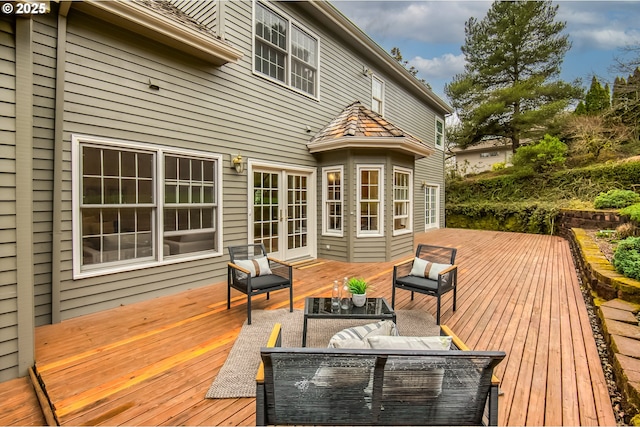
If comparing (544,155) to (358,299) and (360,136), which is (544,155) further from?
(358,299)

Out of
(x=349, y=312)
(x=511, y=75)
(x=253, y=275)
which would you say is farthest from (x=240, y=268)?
(x=511, y=75)

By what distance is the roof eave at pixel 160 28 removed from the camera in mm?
3512

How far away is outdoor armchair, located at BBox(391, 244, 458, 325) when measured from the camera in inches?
140

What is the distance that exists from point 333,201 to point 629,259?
4.97m

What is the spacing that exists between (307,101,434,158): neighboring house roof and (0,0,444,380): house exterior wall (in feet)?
0.96

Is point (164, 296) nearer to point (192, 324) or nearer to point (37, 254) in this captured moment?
point (192, 324)

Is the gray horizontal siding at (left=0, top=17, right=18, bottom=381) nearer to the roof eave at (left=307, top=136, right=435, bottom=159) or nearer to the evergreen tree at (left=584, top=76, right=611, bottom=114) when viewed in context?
the roof eave at (left=307, top=136, right=435, bottom=159)

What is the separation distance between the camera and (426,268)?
392cm

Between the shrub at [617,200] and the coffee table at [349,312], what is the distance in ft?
35.5

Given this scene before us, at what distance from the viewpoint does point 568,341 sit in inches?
119

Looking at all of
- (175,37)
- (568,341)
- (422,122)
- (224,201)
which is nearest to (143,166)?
(224,201)

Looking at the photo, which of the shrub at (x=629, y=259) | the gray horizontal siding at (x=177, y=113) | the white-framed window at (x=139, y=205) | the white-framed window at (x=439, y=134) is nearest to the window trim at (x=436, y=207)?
the white-framed window at (x=439, y=134)

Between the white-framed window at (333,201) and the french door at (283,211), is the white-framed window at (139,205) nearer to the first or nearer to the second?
the french door at (283,211)

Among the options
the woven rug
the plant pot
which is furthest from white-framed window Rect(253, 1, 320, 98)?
the plant pot
